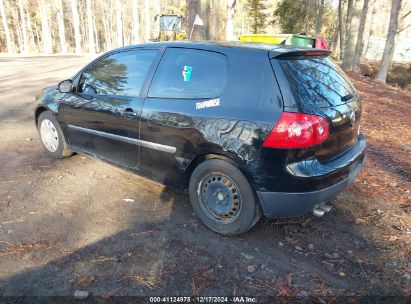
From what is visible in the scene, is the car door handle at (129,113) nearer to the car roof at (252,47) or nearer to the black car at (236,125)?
the black car at (236,125)

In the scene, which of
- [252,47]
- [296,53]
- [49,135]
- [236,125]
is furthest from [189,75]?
[49,135]

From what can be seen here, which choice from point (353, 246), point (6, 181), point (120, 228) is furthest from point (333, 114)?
point (6, 181)

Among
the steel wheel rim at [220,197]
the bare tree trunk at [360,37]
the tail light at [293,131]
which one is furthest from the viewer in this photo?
the bare tree trunk at [360,37]

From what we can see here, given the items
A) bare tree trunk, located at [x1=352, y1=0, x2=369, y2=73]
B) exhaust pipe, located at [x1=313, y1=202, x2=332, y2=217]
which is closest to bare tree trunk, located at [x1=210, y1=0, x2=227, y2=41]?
bare tree trunk, located at [x1=352, y1=0, x2=369, y2=73]

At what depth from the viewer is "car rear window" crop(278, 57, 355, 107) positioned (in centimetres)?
280

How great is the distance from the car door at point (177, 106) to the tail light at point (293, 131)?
597 mm

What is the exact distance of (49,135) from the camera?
4.90m

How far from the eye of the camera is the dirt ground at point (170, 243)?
8.47ft

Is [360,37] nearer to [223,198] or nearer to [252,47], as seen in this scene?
[252,47]

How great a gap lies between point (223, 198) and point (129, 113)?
1386mm

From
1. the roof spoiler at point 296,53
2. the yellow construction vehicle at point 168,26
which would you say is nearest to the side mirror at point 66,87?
the roof spoiler at point 296,53

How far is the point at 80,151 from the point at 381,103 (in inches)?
325

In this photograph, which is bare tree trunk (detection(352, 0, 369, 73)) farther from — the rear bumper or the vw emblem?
the rear bumper

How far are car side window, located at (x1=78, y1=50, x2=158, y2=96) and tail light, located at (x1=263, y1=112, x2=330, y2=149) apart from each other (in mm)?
1647
